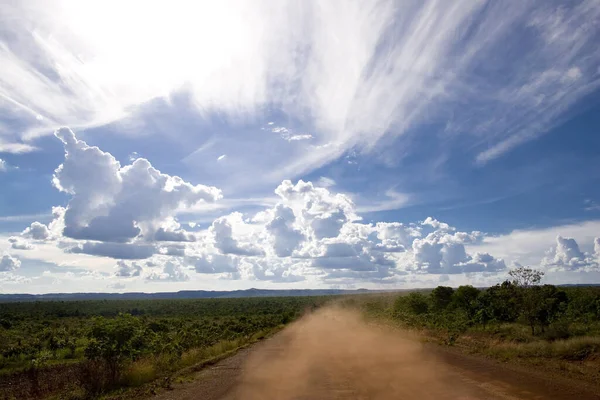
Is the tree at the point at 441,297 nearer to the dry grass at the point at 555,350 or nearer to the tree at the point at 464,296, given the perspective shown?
the tree at the point at 464,296

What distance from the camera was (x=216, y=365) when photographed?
25719 millimetres

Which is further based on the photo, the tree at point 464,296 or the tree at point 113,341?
the tree at point 464,296

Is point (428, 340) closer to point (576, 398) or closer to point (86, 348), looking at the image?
point (576, 398)

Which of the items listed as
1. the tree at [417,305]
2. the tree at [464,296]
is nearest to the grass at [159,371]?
the tree at [464,296]

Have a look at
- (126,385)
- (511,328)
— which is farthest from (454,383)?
(511,328)

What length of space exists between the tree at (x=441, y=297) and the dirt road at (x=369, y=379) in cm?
5064

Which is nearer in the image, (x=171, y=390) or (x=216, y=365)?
(x=171, y=390)

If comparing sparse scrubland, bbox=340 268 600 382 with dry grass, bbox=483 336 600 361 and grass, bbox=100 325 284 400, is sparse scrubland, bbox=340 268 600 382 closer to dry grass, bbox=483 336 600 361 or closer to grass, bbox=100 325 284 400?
dry grass, bbox=483 336 600 361

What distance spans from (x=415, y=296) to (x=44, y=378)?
63730 millimetres

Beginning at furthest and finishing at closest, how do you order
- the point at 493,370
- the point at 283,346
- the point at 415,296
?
the point at 415,296, the point at 283,346, the point at 493,370

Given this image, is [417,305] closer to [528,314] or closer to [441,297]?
[441,297]

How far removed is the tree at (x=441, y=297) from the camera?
76125 millimetres

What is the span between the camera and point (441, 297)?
258 feet

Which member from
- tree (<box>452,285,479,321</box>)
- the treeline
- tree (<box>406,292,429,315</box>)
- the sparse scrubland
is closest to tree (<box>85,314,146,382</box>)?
the sparse scrubland
